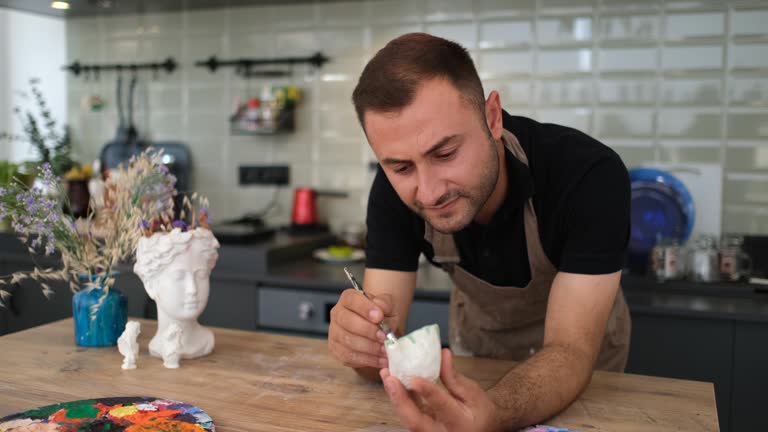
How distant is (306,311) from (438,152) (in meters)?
1.24

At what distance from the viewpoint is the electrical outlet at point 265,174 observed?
9.76ft

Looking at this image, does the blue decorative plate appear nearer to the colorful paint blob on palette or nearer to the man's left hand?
the man's left hand

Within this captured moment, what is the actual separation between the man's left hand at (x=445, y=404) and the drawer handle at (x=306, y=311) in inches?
52.8

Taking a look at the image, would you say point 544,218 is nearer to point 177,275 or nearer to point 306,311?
point 177,275

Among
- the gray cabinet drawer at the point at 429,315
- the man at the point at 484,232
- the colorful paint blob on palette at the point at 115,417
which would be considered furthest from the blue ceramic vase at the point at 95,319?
the gray cabinet drawer at the point at 429,315

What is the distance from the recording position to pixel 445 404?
0.87m

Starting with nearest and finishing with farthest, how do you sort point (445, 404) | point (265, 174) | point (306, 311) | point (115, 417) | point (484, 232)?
point (445, 404) < point (115, 417) < point (484, 232) < point (306, 311) < point (265, 174)

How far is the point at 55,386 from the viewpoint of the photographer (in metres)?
1.16

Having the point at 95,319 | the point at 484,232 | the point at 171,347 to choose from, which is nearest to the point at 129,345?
the point at 171,347

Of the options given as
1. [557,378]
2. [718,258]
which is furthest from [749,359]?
[557,378]

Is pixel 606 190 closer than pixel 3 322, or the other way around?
pixel 606 190

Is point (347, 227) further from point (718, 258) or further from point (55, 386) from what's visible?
point (55, 386)

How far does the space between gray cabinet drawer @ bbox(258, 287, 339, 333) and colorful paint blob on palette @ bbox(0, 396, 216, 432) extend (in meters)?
1.16

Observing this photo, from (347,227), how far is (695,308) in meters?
1.33
